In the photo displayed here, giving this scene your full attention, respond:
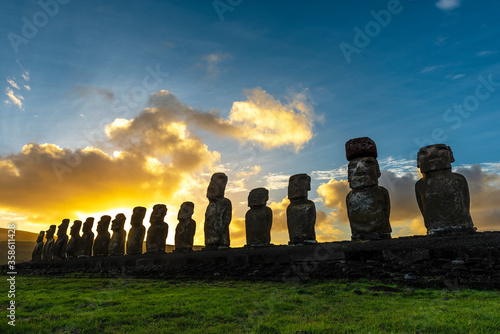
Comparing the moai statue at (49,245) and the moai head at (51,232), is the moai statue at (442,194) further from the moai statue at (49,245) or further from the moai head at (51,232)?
the moai head at (51,232)

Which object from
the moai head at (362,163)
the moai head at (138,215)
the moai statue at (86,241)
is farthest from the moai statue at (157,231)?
the moai head at (362,163)

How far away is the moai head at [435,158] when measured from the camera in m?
10.1

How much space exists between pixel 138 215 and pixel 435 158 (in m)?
18.0

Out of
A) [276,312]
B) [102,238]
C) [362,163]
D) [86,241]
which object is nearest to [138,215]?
[102,238]

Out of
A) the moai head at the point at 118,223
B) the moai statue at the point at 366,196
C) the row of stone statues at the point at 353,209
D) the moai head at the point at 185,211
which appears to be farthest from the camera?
the moai head at the point at 118,223

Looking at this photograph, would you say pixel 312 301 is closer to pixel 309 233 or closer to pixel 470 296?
Answer: pixel 470 296

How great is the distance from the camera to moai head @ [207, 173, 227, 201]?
16891mm

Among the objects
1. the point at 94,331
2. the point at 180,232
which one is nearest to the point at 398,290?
the point at 94,331

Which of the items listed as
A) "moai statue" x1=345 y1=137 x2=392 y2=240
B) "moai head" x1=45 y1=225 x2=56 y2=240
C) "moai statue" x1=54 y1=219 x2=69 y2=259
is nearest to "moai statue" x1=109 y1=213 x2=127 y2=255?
"moai statue" x1=54 y1=219 x2=69 y2=259

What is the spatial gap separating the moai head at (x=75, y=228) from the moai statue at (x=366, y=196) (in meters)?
25.0

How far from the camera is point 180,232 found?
60.5 ft

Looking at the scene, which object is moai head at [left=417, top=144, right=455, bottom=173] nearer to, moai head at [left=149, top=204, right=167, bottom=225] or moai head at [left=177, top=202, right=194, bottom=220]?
moai head at [left=177, top=202, right=194, bottom=220]

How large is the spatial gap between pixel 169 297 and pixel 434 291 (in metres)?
5.06

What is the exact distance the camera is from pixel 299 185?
44.9 ft
